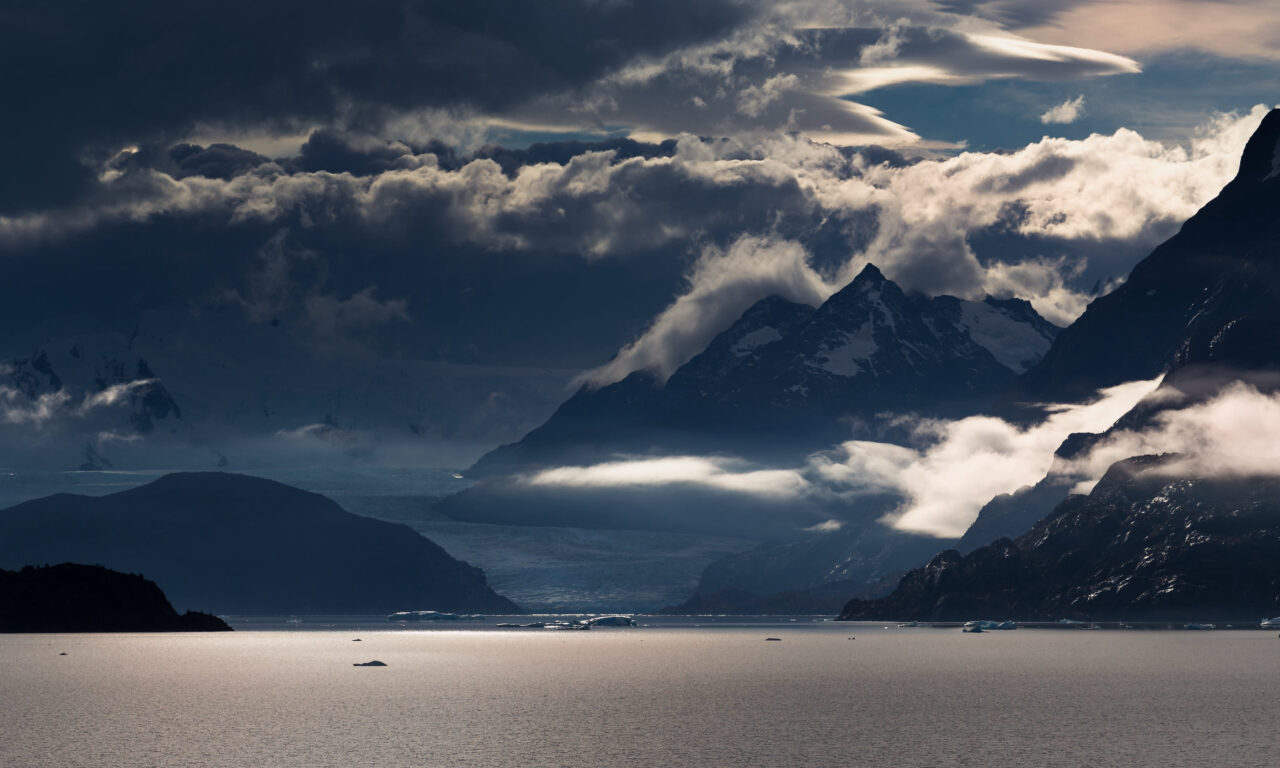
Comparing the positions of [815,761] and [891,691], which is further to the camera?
[891,691]

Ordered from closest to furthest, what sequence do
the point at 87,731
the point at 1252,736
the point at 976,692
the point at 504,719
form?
the point at 1252,736 → the point at 87,731 → the point at 504,719 → the point at 976,692

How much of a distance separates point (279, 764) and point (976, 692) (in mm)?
95010

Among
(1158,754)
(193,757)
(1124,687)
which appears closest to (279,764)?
(193,757)

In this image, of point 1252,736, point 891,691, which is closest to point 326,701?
point 891,691

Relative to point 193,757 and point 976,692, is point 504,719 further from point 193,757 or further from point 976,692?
point 976,692

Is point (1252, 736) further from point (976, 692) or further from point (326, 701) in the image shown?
point (326, 701)

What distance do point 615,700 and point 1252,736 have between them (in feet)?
237

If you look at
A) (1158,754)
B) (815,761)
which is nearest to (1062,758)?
(1158,754)

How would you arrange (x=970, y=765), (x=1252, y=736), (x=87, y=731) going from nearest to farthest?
1. (x=970, y=765)
2. (x=1252, y=736)
3. (x=87, y=731)

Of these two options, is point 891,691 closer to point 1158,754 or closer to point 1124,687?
point 1124,687

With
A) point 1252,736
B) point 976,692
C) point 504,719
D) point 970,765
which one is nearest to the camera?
point 970,765

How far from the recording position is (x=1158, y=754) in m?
119

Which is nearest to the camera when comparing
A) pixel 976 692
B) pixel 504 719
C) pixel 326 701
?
pixel 504 719

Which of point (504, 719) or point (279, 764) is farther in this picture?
point (504, 719)
